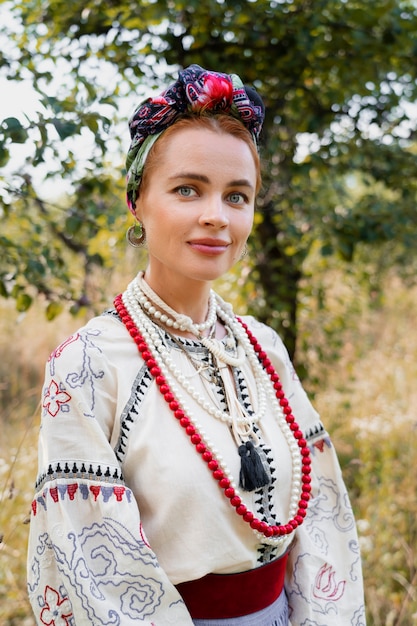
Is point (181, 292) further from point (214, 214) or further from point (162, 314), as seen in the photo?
point (214, 214)

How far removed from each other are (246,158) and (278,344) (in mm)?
491

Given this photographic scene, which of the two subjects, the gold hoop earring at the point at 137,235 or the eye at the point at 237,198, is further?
the gold hoop earring at the point at 137,235

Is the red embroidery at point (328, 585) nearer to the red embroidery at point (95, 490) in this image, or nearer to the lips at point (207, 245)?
the red embroidery at point (95, 490)

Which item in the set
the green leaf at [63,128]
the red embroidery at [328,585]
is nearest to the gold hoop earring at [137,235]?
the green leaf at [63,128]

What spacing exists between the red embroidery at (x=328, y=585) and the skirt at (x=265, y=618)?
0.08 meters

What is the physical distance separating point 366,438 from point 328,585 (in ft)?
7.23

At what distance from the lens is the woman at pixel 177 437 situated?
A: 1.07 meters

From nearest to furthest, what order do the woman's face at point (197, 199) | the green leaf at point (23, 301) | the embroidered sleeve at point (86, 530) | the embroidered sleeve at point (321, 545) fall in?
1. the embroidered sleeve at point (86, 530)
2. the woman's face at point (197, 199)
3. the embroidered sleeve at point (321, 545)
4. the green leaf at point (23, 301)

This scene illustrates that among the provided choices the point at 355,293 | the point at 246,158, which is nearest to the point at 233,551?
the point at 246,158

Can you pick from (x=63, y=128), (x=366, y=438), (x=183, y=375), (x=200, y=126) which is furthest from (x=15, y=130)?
(x=366, y=438)

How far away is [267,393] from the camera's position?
4.55ft

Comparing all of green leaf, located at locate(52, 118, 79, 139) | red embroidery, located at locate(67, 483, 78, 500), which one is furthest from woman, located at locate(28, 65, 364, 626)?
green leaf, located at locate(52, 118, 79, 139)

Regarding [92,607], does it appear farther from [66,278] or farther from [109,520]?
[66,278]

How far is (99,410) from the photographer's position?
1115 mm
